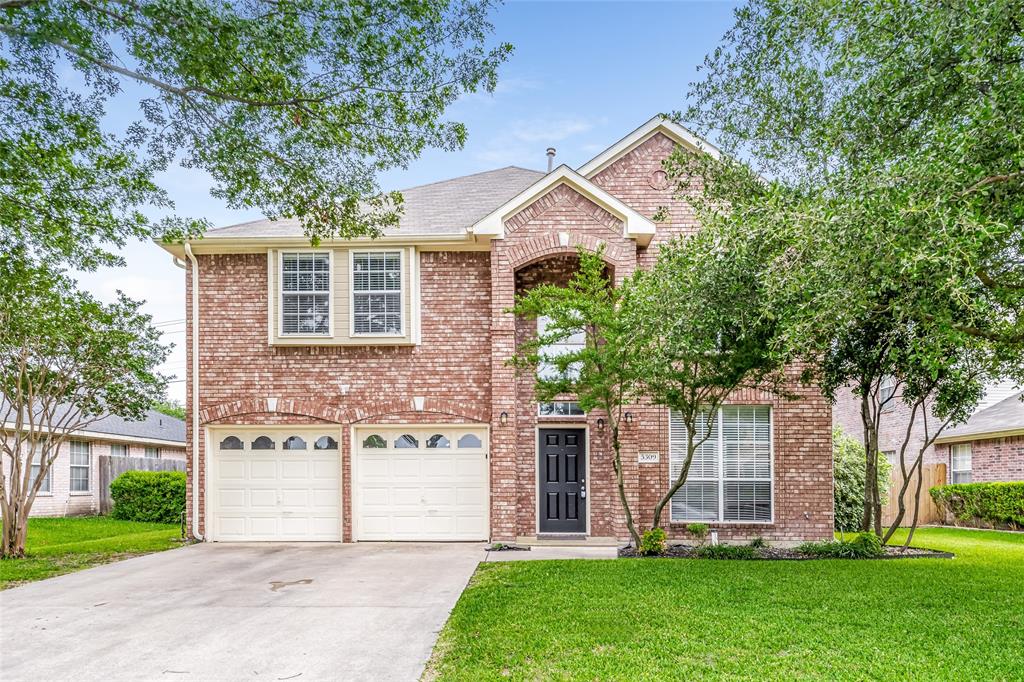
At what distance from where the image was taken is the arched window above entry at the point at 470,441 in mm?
13930

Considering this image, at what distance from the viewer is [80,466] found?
22.1 m

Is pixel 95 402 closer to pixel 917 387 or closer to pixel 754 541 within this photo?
pixel 754 541

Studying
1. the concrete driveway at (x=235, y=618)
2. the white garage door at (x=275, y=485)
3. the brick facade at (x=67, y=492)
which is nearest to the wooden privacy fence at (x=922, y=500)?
the concrete driveway at (x=235, y=618)

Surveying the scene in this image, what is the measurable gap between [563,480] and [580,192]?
532cm

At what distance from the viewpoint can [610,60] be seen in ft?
40.9

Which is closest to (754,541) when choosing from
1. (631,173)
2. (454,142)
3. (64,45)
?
(631,173)

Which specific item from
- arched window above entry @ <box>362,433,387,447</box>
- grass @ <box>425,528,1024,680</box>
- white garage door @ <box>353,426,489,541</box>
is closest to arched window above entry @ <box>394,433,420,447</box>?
white garage door @ <box>353,426,489,541</box>

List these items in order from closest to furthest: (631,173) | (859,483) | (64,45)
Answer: (64,45) < (631,173) < (859,483)

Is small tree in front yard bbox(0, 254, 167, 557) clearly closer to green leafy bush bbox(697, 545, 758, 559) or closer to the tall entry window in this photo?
the tall entry window

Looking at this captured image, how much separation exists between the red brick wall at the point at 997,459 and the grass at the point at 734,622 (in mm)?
8822

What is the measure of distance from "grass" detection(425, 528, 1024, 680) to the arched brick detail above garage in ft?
13.0

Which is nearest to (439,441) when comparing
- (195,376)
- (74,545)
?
(195,376)

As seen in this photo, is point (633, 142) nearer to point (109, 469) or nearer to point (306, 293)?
point (306, 293)

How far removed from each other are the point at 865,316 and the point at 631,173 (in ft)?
25.1
